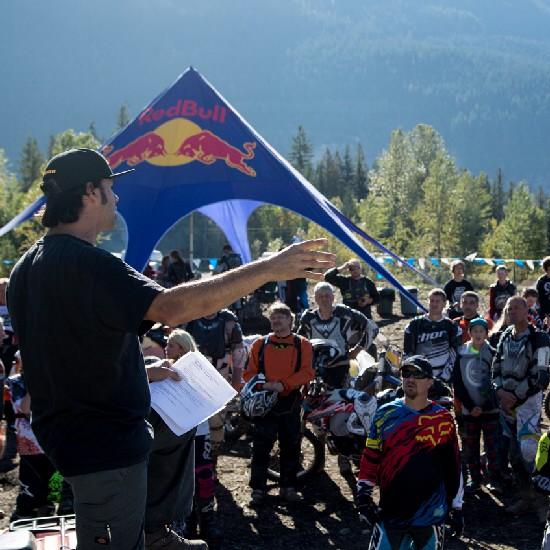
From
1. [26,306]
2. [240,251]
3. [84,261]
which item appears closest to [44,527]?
[26,306]

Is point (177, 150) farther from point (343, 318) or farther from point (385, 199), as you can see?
point (385, 199)

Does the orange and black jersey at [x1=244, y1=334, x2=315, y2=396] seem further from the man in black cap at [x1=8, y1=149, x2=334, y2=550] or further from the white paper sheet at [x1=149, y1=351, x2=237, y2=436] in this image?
the man in black cap at [x1=8, y1=149, x2=334, y2=550]

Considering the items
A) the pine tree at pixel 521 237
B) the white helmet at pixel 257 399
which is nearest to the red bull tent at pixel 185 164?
the white helmet at pixel 257 399

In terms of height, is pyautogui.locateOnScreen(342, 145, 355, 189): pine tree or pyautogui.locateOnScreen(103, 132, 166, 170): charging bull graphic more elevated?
pyautogui.locateOnScreen(342, 145, 355, 189): pine tree

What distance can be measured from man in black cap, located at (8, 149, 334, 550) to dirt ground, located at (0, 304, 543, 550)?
3.87m

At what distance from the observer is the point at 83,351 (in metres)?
2.48

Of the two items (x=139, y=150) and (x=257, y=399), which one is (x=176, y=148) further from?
(x=257, y=399)

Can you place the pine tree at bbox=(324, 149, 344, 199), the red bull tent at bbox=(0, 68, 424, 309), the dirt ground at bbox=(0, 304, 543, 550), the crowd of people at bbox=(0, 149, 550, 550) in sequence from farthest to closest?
the pine tree at bbox=(324, 149, 344, 199) → the red bull tent at bbox=(0, 68, 424, 309) → the dirt ground at bbox=(0, 304, 543, 550) → the crowd of people at bbox=(0, 149, 550, 550)

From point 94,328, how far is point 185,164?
846 centimetres

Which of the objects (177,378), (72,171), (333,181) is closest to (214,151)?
(177,378)

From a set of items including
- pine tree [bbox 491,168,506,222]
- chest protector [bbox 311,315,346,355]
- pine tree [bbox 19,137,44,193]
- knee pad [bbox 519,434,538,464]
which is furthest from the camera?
pine tree [bbox 491,168,506,222]

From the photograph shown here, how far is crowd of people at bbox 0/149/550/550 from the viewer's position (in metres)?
2.44

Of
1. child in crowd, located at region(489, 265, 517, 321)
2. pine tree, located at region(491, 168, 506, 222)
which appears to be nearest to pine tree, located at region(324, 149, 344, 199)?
pine tree, located at region(491, 168, 506, 222)

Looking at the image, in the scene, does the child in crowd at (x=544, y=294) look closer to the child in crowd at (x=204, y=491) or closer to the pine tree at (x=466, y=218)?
the child in crowd at (x=204, y=491)
